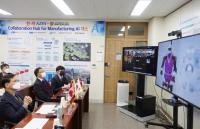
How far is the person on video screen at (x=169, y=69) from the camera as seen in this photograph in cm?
324

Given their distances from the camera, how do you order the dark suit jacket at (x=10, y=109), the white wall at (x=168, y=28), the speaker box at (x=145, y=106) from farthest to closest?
1. the speaker box at (x=145, y=106)
2. the white wall at (x=168, y=28)
3. the dark suit jacket at (x=10, y=109)

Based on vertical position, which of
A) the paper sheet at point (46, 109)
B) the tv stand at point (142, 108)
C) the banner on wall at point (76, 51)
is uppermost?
the banner on wall at point (76, 51)

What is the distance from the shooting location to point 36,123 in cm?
251

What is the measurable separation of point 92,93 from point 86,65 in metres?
0.95

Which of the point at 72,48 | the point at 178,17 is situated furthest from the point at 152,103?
A: the point at 72,48

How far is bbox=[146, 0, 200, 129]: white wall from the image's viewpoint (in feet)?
12.7

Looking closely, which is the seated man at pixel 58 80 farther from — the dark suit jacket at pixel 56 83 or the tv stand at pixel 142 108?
the tv stand at pixel 142 108

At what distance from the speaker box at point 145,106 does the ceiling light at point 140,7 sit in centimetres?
220

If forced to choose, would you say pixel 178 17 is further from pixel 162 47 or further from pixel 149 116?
pixel 149 116

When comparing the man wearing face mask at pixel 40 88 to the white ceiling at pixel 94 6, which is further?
the white ceiling at pixel 94 6

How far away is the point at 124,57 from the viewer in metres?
5.87

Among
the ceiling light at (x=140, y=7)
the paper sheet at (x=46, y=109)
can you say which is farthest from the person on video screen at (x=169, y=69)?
the paper sheet at (x=46, y=109)

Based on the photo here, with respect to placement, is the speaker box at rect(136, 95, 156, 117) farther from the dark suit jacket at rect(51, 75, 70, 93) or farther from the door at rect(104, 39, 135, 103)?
the dark suit jacket at rect(51, 75, 70, 93)

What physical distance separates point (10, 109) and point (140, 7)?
11.9 feet
